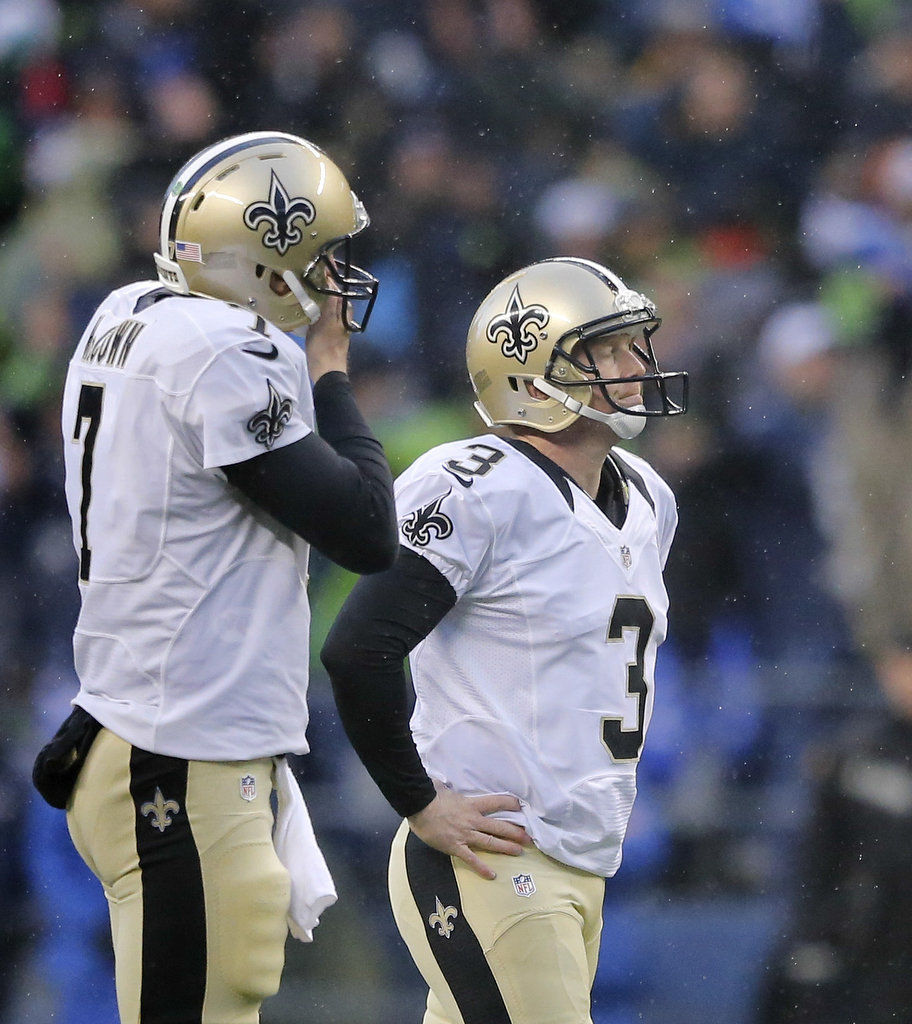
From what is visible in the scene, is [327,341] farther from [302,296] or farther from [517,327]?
[517,327]

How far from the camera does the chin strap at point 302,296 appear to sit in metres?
1.92

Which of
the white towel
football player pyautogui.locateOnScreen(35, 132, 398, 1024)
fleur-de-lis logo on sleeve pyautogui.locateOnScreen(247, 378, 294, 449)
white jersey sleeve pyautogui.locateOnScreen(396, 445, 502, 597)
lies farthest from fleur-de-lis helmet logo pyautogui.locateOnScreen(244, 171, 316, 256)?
the white towel

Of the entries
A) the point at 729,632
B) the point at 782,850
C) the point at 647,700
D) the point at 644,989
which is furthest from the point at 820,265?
the point at 647,700

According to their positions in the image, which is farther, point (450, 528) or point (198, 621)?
point (450, 528)

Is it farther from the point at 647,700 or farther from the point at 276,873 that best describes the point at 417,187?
the point at 276,873

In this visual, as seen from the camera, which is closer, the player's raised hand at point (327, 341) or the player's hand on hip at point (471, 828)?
the player's raised hand at point (327, 341)

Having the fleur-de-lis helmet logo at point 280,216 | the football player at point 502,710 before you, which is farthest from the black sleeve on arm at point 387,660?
the fleur-de-lis helmet logo at point 280,216

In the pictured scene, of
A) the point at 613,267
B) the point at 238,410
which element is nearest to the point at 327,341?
the point at 238,410

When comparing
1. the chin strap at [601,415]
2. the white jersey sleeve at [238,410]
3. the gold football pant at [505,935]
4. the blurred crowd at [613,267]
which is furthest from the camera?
the blurred crowd at [613,267]

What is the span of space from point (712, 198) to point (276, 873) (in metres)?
3.21

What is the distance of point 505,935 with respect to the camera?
7.05 feet

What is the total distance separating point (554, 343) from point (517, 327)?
7cm

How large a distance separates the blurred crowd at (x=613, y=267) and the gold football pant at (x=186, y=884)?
2179 millimetres

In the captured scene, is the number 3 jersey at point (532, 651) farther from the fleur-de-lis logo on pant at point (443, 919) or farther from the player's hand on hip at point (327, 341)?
the player's hand on hip at point (327, 341)
